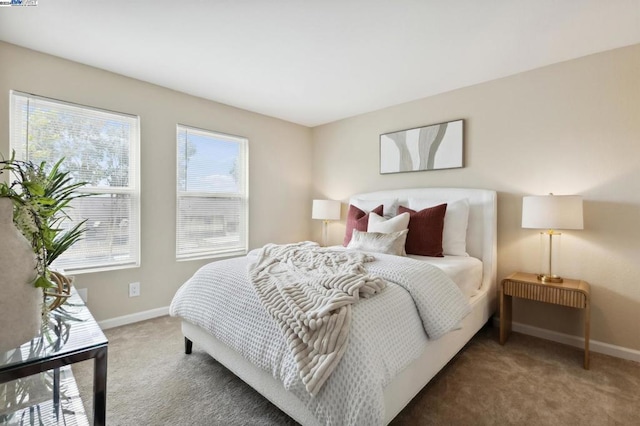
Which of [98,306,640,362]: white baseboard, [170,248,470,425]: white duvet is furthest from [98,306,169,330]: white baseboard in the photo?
[170,248,470,425]: white duvet

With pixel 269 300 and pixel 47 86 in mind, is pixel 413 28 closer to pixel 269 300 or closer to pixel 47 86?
pixel 269 300

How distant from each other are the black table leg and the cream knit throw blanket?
669 millimetres

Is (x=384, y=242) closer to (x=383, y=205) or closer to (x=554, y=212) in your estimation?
(x=383, y=205)

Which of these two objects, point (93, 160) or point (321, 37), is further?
point (93, 160)

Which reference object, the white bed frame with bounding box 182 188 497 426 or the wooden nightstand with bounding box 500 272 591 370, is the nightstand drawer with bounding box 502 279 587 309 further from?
the white bed frame with bounding box 182 188 497 426

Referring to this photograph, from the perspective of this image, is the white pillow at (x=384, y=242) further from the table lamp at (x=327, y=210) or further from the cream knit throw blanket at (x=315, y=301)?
the table lamp at (x=327, y=210)

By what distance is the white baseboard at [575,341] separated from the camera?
2.23m

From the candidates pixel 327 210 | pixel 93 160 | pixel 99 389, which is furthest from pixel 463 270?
pixel 93 160

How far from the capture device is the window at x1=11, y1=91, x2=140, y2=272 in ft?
7.77

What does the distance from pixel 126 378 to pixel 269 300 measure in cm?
126

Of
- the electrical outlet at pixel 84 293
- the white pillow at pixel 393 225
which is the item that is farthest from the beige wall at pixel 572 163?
the electrical outlet at pixel 84 293

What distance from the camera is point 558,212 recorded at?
2164 millimetres

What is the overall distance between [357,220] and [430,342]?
179cm

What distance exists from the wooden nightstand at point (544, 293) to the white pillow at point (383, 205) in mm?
1220
